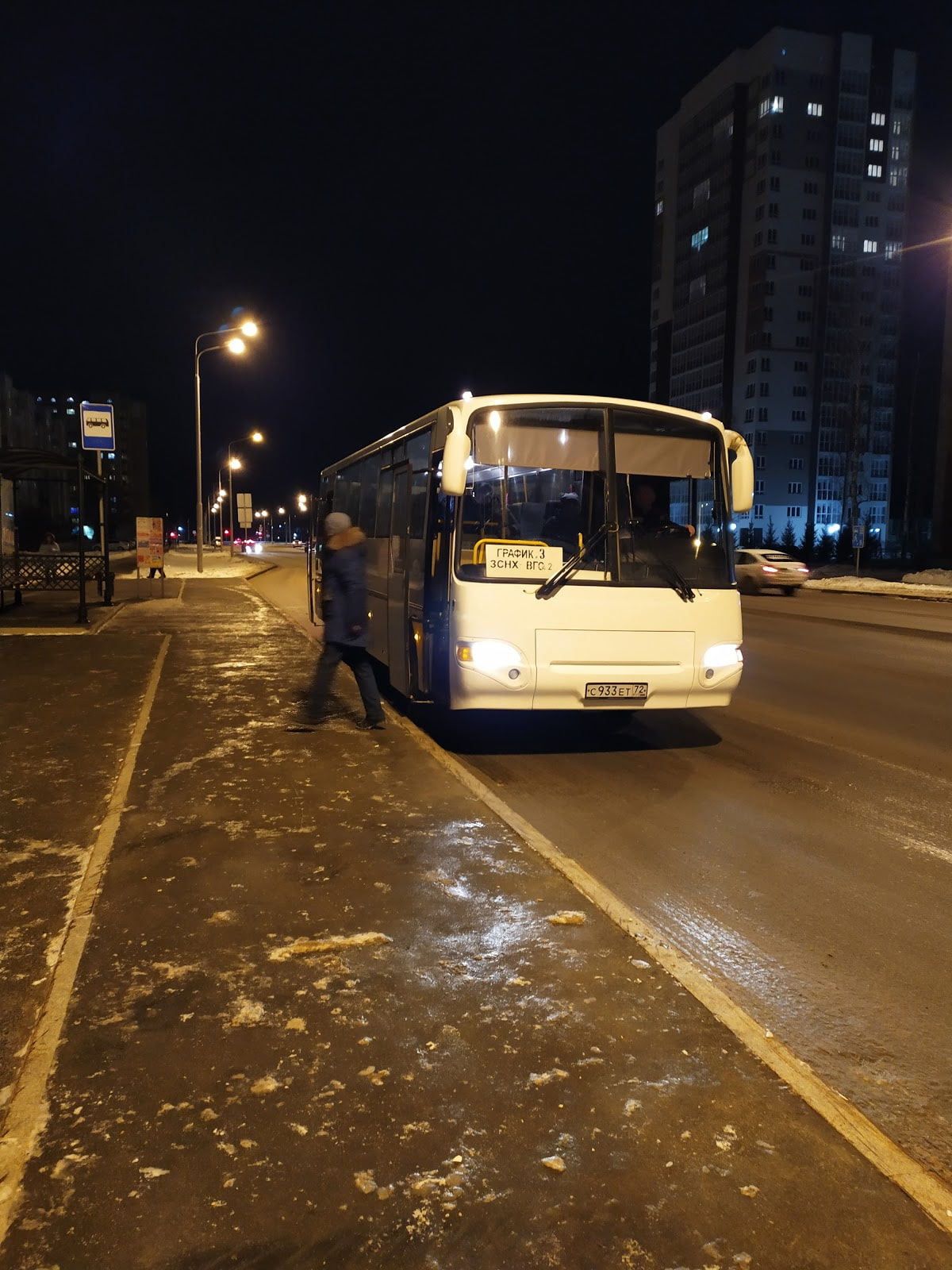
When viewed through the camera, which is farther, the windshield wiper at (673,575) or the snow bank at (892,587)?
the snow bank at (892,587)

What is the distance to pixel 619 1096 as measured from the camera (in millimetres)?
2926

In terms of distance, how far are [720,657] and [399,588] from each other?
10.4 feet

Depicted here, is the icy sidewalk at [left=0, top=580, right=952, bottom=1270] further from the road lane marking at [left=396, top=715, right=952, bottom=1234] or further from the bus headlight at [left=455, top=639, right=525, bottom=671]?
the bus headlight at [left=455, top=639, right=525, bottom=671]

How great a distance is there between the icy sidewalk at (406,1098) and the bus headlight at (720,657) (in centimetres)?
325

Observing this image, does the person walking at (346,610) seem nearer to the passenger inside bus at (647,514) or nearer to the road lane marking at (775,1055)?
the passenger inside bus at (647,514)

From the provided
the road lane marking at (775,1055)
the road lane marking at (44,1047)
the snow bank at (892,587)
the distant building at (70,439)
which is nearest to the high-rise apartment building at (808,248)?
the snow bank at (892,587)

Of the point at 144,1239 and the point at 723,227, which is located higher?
the point at 723,227

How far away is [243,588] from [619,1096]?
27818mm

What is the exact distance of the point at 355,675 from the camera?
27.7 ft

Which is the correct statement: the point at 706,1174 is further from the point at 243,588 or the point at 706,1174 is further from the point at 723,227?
the point at 723,227

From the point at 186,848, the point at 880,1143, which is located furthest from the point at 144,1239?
the point at 186,848

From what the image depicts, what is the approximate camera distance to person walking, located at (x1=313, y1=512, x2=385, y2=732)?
8172 mm

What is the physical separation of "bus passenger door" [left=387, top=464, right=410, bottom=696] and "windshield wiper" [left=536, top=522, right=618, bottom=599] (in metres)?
1.82

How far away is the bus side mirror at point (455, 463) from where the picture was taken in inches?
276
